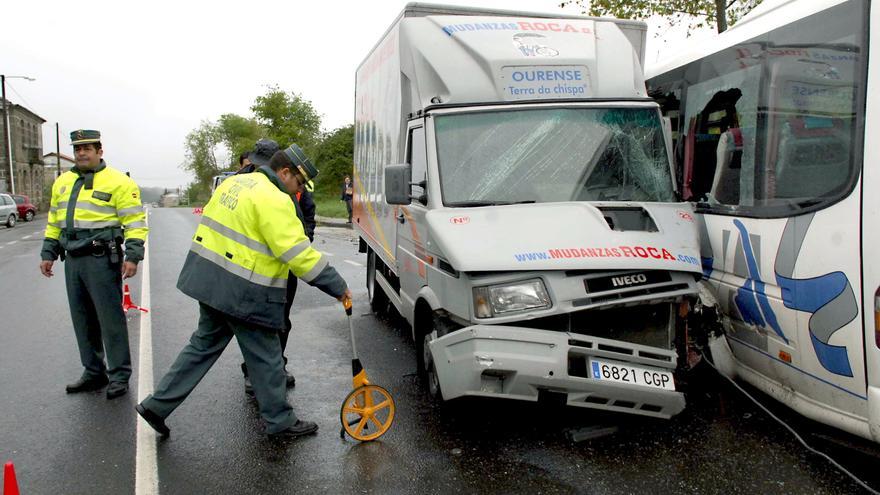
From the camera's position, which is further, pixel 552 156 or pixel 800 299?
pixel 552 156

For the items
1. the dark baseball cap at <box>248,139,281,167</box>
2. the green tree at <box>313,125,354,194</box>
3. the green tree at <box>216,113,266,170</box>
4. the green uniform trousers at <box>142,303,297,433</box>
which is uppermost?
the green tree at <box>216,113,266,170</box>

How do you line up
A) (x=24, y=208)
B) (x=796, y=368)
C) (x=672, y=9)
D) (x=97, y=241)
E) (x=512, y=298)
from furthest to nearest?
1. (x=24, y=208)
2. (x=672, y=9)
3. (x=97, y=241)
4. (x=796, y=368)
5. (x=512, y=298)

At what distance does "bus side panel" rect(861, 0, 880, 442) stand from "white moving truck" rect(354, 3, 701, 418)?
94 cm

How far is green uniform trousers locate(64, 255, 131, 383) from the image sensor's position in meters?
5.46

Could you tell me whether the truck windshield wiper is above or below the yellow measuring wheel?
above

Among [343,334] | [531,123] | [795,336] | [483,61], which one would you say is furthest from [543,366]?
[343,334]

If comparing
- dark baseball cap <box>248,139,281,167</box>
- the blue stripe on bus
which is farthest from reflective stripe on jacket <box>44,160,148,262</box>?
the blue stripe on bus

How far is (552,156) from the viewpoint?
5.10 meters

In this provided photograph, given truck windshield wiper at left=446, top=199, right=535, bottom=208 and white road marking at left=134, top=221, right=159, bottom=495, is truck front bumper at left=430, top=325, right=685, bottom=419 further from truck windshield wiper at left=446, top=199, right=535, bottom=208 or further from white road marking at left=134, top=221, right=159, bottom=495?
white road marking at left=134, top=221, right=159, bottom=495

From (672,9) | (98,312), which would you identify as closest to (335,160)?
(672,9)

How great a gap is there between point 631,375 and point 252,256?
7.77 feet

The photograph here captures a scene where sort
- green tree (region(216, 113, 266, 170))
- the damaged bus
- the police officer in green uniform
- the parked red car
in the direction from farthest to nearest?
green tree (region(216, 113, 266, 170))
the parked red car
the police officer in green uniform
the damaged bus

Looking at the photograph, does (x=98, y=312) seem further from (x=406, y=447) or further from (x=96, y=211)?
(x=406, y=447)

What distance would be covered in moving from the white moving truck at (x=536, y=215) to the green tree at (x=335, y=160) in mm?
36756
